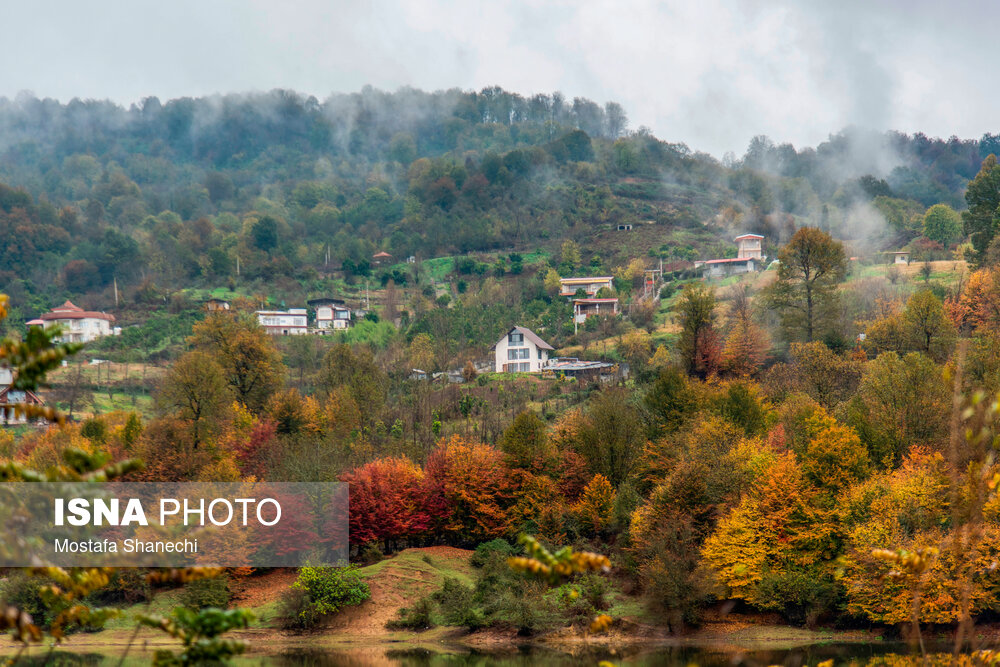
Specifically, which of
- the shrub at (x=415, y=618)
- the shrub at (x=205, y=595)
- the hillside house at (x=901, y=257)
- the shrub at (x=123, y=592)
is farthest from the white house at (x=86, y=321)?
the hillside house at (x=901, y=257)

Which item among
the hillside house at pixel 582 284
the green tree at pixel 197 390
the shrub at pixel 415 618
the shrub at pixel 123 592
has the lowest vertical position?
the shrub at pixel 415 618

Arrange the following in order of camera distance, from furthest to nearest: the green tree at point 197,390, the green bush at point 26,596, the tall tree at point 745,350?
1. the tall tree at point 745,350
2. the green tree at point 197,390
3. the green bush at point 26,596

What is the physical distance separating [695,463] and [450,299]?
7694 centimetres

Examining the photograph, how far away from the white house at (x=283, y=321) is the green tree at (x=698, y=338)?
55.8m

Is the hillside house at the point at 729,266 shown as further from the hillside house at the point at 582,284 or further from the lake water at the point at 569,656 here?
the lake water at the point at 569,656

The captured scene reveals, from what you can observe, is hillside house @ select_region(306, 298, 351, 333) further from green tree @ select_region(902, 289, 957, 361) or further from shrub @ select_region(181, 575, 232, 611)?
shrub @ select_region(181, 575, 232, 611)

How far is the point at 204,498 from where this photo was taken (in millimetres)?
41938

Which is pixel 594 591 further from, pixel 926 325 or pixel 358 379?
pixel 926 325

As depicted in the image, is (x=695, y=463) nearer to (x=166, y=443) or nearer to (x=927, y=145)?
(x=166, y=443)

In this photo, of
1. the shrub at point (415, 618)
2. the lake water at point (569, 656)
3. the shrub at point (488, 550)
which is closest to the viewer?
the lake water at point (569, 656)

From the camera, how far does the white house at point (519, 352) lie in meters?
87.3

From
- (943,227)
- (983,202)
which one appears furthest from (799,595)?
(943,227)

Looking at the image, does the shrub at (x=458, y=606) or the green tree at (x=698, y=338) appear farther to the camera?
the green tree at (x=698, y=338)

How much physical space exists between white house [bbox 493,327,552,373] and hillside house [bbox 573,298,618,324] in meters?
13.2
